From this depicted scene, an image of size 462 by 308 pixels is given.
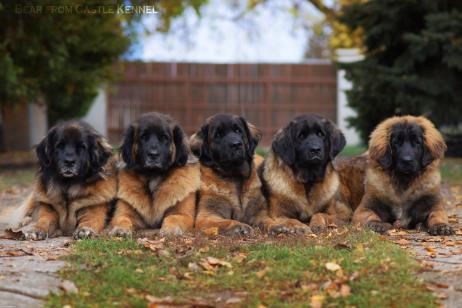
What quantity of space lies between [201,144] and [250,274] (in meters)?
2.91

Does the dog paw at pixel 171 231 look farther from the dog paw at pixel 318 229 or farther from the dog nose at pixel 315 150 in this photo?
the dog nose at pixel 315 150

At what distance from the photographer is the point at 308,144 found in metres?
7.95

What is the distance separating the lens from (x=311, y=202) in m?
8.31

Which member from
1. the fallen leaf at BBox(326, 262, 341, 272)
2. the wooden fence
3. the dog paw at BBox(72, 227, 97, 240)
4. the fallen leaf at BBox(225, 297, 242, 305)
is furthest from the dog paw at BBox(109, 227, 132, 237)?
the wooden fence

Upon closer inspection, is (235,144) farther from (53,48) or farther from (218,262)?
(53,48)

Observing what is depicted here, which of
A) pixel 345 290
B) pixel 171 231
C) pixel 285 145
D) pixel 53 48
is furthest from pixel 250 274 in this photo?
Answer: pixel 53 48

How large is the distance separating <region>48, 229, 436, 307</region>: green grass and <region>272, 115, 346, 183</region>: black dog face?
1538 millimetres

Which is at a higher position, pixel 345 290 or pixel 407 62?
pixel 407 62

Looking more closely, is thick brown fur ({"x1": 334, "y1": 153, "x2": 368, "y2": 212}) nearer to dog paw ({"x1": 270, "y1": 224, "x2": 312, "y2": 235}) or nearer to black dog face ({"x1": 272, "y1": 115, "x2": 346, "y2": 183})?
black dog face ({"x1": 272, "y1": 115, "x2": 346, "y2": 183})

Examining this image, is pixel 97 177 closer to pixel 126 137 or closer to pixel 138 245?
pixel 126 137

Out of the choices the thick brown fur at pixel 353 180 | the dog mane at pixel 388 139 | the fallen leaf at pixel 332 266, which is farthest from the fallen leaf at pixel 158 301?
the thick brown fur at pixel 353 180

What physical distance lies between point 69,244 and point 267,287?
2.42 m

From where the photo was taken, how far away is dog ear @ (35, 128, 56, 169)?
7684 millimetres

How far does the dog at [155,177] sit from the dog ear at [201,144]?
330mm
